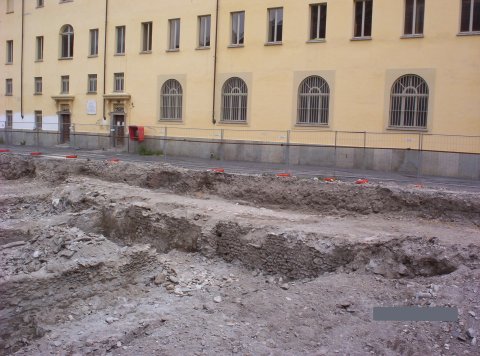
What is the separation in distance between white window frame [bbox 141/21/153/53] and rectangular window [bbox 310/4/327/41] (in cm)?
1015

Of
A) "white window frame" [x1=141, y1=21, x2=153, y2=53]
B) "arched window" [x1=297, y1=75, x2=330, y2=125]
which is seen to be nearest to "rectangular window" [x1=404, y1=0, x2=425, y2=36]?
"arched window" [x1=297, y1=75, x2=330, y2=125]

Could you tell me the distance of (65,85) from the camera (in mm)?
34188

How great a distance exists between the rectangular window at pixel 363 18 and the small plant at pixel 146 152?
11123mm

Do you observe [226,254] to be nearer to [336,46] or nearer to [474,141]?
[474,141]

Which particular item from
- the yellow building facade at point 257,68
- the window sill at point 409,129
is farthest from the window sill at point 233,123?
the window sill at point 409,129

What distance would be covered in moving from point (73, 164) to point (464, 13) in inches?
651

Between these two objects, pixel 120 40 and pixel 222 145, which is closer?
pixel 222 145

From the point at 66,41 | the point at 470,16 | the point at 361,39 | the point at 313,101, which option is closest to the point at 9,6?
the point at 66,41

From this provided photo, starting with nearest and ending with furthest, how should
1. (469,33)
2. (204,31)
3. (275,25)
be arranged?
(469,33) → (275,25) → (204,31)

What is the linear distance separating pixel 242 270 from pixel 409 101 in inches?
584

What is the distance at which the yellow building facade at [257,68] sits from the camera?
21.3 meters

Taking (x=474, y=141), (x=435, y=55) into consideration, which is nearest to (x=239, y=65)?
(x=435, y=55)

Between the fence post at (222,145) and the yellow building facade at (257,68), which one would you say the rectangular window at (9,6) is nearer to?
the yellow building facade at (257,68)

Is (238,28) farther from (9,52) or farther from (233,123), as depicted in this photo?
(9,52)
